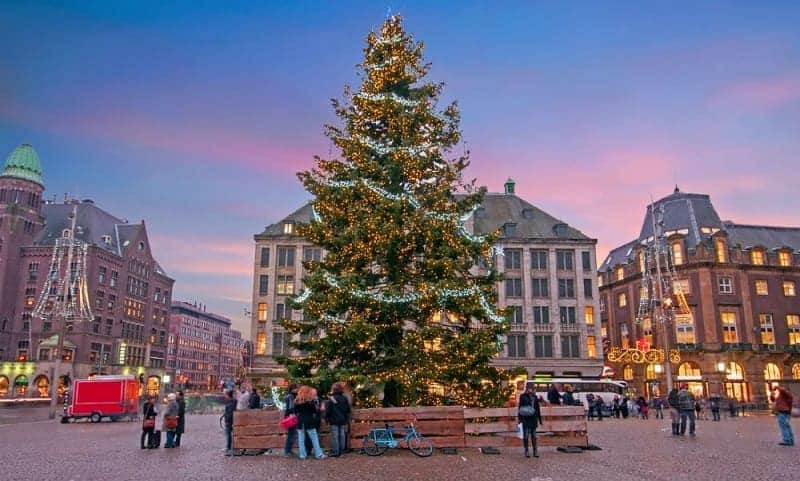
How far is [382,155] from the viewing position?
22.9 metres

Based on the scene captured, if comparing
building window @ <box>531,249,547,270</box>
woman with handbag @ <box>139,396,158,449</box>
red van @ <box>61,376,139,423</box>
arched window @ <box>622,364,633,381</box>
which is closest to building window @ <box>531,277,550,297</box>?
building window @ <box>531,249,547,270</box>

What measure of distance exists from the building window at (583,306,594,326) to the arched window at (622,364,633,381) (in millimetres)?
13524

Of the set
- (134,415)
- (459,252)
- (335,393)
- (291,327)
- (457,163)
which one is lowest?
(134,415)

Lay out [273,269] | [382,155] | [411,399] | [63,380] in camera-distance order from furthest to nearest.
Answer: [63,380] → [273,269] → [382,155] → [411,399]

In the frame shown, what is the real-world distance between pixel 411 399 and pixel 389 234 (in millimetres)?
5409

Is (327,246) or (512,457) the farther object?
(327,246)

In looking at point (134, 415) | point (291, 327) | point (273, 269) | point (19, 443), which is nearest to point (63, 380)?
point (273, 269)

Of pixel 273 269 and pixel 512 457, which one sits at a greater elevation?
pixel 273 269

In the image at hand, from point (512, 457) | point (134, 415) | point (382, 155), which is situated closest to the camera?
point (512, 457)

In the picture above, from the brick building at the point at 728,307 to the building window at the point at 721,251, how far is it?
11 cm

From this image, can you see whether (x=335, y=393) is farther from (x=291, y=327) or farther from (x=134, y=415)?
(x=134, y=415)

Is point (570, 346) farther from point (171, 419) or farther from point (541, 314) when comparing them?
point (171, 419)

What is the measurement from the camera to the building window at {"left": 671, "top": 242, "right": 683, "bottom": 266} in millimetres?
67562

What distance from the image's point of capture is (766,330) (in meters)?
65.4
